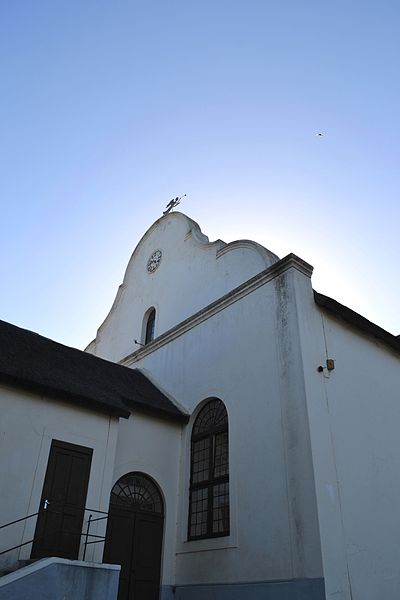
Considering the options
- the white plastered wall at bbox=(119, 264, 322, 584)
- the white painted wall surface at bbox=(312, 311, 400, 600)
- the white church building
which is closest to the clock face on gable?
the white church building

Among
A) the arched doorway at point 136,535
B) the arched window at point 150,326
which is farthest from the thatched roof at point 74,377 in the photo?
the arched window at point 150,326

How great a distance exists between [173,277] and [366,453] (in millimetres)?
8825

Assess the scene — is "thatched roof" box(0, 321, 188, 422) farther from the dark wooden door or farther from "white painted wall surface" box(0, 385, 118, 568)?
the dark wooden door

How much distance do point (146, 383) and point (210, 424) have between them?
2.90 m

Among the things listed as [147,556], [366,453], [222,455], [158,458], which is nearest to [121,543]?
[147,556]

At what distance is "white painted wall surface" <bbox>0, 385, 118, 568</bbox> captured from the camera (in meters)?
9.52

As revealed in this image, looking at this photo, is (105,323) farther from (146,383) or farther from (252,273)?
(252,273)

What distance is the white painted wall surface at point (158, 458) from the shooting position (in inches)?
488

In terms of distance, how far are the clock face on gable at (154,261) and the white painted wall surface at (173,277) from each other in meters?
0.19

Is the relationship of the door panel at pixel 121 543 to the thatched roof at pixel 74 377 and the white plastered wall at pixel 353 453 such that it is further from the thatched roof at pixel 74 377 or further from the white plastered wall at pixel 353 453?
the white plastered wall at pixel 353 453

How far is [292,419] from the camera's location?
10.7m

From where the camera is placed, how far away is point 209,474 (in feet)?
41.7

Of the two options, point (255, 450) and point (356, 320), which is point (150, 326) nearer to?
point (356, 320)

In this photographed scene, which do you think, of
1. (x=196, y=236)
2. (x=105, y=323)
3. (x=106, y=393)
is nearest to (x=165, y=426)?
(x=106, y=393)
